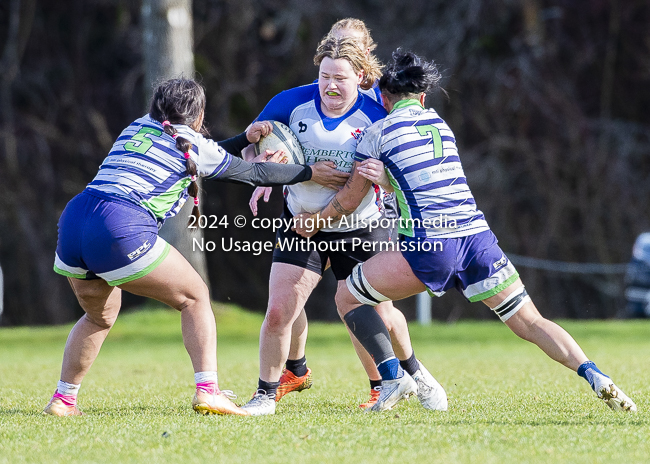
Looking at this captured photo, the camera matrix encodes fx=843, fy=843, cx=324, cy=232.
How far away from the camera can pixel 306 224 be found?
4.72 m

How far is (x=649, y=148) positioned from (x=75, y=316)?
37.5 feet

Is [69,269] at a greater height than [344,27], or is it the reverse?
[344,27]

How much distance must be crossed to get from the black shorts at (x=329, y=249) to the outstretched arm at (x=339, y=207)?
0.29ft

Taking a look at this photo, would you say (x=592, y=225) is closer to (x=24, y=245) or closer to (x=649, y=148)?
(x=649, y=148)

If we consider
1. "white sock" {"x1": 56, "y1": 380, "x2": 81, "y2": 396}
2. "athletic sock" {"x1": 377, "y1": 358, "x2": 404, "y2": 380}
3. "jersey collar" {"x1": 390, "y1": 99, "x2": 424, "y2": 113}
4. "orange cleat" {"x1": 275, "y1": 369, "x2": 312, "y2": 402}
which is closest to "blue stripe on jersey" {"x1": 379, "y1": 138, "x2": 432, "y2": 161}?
"jersey collar" {"x1": 390, "y1": 99, "x2": 424, "y2": 113}

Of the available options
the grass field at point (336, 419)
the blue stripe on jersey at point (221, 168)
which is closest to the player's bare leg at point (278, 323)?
the grass field at point (336, 419)

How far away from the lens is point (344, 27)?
541 centimetres

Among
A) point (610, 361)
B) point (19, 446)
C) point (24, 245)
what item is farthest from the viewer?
point (24, 245)

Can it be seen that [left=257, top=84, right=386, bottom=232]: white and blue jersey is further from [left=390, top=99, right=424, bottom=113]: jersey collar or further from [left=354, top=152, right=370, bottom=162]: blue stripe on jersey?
[left=390, top=99, right=424, bottom=113]: jersey collar

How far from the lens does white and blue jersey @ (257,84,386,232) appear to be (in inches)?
186

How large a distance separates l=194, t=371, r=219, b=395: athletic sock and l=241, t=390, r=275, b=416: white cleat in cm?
23

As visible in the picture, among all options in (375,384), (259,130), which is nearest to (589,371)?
(375,384)

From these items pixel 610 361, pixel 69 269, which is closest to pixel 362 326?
pixel 69 269

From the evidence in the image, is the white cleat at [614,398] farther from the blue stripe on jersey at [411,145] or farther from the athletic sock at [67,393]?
the athletic sock at [67,393]
